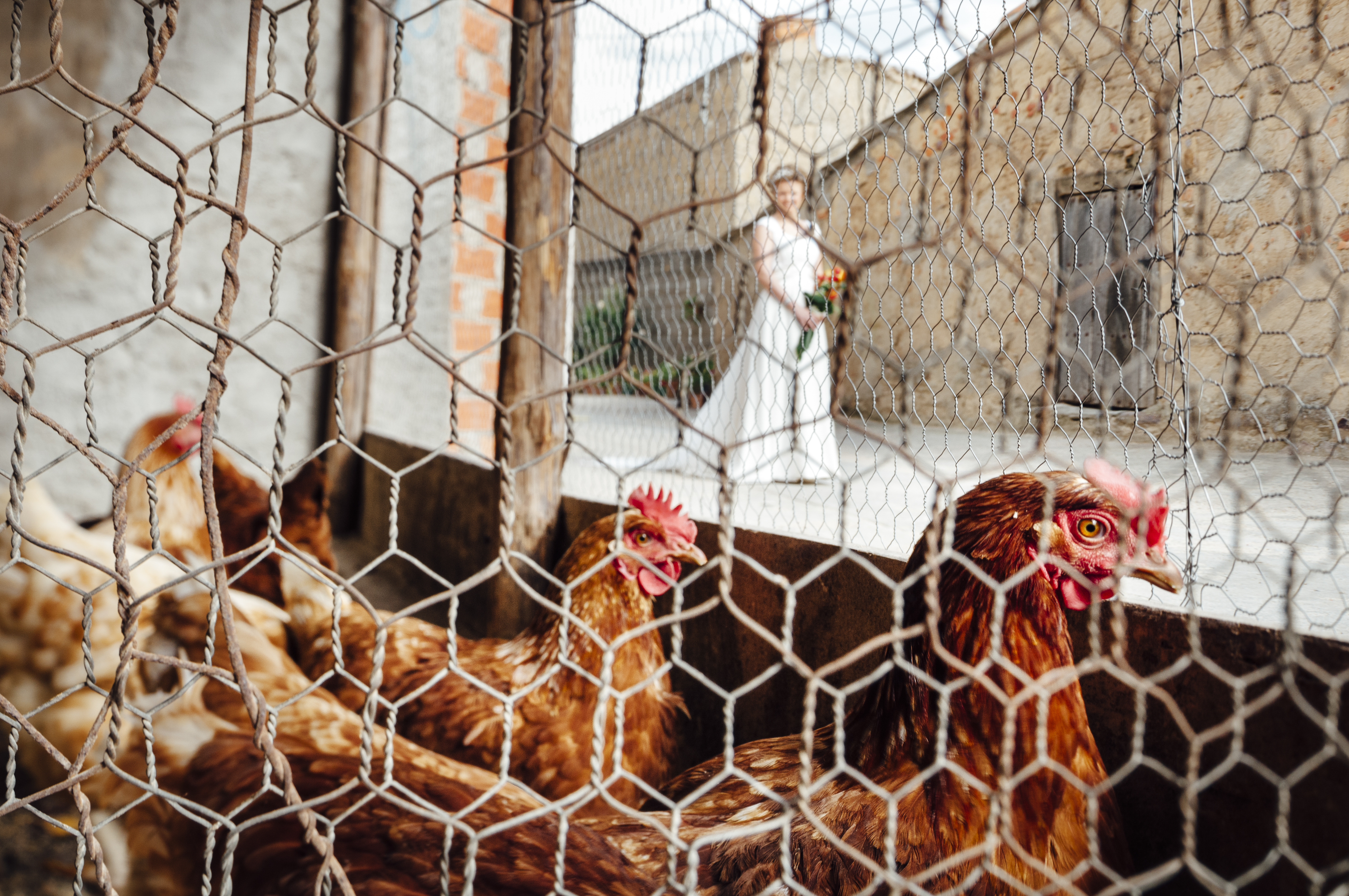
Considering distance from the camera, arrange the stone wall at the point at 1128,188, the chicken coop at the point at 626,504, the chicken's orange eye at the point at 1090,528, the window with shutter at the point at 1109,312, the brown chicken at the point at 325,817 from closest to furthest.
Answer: the chicken coop at the point at 626,504, the brown chicken at the point at 325,817, the chicken's orange eye at the point at 1090,528, the stone wall at the point at 1128,188, the window with shutter at the point at 1109,312

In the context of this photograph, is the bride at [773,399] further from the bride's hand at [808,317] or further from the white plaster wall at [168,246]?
the white plaster wall at [168,246]

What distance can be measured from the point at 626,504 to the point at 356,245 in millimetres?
2451

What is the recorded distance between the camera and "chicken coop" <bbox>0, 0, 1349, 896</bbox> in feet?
2.06

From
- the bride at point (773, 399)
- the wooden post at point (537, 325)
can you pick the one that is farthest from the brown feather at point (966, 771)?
the bride at point (773, 399)

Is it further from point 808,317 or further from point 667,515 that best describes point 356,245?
point 667,515

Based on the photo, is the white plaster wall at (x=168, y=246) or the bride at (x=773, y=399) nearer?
the white plaster wall at (x=168, y=246)

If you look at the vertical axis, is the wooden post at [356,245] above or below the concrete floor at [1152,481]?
above

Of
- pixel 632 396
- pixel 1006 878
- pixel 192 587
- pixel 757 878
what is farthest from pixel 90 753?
pixel 632 396

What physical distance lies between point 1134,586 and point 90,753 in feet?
5.16

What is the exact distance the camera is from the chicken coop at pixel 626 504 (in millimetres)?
629

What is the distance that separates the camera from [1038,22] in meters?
0.69

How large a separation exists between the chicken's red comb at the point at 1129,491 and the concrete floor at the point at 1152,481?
2 centimetres

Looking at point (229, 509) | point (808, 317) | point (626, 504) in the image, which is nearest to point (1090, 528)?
point (626, 504)

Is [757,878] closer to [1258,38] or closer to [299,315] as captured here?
[1258,38]
